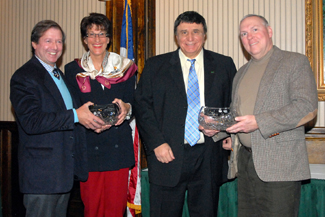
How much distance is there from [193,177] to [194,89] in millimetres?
648

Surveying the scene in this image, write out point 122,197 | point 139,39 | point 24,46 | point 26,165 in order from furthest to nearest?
point 24,46 < point 139,39 < point 122,197 < point 26,165

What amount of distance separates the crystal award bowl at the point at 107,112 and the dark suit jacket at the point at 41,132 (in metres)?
0.16

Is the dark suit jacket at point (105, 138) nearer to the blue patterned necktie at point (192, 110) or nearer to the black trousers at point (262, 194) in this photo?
the blue patterned necktie at point (192, 110)

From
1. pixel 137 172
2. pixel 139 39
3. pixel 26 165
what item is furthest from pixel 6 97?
pixel 26 165

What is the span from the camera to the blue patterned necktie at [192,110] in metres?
1.98

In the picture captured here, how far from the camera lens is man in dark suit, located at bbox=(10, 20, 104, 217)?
67.4 inches

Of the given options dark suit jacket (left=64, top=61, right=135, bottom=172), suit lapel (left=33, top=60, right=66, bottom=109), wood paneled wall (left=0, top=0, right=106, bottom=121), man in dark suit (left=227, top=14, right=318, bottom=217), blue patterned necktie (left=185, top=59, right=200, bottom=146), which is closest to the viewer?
man in dark suit (left=227, top=14, right=318, bottom=217)

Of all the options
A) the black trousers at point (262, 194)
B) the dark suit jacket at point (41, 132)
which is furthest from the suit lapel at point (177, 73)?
the dark suit jacket at point (41, 132)

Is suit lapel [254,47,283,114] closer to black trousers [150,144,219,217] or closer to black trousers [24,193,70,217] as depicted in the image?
black trousers [150,144,219,217]

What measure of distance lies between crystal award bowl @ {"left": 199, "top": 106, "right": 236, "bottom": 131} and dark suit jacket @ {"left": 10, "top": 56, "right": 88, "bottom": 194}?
85cm

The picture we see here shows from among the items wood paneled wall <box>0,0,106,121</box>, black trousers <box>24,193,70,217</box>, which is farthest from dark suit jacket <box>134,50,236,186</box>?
wood paneled wall <box>0,0,106,121</box>

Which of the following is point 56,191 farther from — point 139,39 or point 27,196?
point 139,39

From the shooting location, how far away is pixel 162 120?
81.1 inches

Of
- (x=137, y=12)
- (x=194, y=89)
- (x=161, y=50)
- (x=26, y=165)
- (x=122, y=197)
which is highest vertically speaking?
(x=137, y=12)
